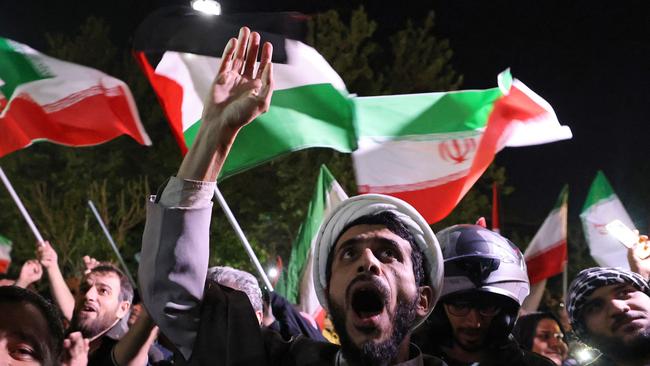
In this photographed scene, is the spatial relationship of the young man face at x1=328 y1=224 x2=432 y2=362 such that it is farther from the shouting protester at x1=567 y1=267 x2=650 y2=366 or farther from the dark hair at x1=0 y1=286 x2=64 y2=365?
the shouting protester at x1=567 y1=267 x2=650 y2=366

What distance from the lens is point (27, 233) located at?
2405 cm

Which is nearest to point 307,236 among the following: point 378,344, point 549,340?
point 549,340

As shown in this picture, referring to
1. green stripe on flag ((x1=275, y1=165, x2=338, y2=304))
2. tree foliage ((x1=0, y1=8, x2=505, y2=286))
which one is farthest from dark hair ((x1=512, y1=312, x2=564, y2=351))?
tree foliage ((x1=0, y1=8, x2=505, y2=286))

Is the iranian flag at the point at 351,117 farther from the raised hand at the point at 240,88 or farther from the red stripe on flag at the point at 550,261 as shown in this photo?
the red stripe on flag at the point at 550,261

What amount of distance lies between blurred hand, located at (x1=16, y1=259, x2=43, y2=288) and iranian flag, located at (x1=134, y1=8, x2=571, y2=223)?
77.5 inches

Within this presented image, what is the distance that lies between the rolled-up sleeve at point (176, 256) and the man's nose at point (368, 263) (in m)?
0.49

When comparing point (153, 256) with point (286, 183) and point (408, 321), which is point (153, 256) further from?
point (286, 183)

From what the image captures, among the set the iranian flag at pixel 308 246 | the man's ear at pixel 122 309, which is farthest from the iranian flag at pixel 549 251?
the man's ear at pixel 122 309

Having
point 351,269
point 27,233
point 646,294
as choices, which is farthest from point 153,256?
point 27,233

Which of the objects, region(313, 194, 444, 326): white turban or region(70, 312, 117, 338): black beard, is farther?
region(70, 312, 117, 338): black beard

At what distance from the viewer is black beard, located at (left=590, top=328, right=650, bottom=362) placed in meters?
3.33

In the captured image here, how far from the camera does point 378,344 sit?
2.22 metres

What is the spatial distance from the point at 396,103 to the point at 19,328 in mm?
4266

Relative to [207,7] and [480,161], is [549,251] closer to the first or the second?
[480,161]
